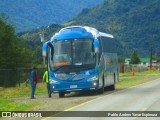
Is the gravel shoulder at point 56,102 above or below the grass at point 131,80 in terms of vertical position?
above

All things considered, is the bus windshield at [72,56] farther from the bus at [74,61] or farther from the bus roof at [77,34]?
the bus roof at [77,34]

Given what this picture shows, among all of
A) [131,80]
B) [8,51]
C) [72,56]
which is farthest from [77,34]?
[8,51]

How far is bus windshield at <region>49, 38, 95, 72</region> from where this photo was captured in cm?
2873

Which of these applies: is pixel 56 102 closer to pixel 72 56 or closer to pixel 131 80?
Answer: pixel 72 56

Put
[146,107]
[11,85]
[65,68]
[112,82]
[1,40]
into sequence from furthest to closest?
[1,40] → [11,85] → [112,82] → [65,68] → [146,107]

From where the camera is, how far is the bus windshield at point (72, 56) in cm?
2873

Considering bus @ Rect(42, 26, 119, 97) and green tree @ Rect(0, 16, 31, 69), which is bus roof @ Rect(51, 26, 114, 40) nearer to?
bus @ Rect(42, 26, 119, 97)

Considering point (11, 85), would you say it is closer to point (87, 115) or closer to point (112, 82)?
point (112, 82)

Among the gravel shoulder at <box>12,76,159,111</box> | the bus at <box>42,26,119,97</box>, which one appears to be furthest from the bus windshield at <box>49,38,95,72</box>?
the gravel shoulder at <box>12,76,159,111</box>

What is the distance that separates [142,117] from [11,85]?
87.7 ft

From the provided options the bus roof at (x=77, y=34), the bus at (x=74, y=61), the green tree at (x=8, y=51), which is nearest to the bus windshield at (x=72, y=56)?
the bus at (x=74, y=61)

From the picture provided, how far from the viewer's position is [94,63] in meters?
28.9

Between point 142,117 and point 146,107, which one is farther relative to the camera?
point 146,107

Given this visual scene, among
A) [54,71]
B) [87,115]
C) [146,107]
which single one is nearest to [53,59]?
[54,71]
